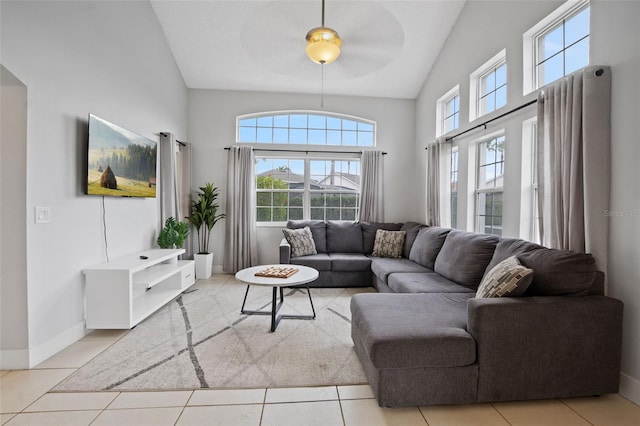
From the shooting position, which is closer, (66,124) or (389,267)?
(66,124)

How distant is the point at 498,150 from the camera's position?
3381 millimetres

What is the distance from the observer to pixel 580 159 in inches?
83.4

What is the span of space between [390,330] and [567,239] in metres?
1.51

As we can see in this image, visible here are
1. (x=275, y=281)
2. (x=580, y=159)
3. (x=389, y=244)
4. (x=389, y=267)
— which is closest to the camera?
(x=580, y=159)

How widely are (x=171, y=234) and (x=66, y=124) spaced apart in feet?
6.01

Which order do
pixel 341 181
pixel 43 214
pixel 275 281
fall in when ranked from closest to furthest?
pixel 43 214
pixel 275 281
pixel 341 181

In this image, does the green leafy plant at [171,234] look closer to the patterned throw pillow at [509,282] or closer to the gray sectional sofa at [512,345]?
the gray sectional sofa at [512,345]

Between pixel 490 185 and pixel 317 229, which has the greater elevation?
pixel 490 185

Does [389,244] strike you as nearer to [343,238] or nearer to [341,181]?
[343,238]

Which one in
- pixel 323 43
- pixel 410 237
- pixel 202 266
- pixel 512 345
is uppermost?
pixel 323 43

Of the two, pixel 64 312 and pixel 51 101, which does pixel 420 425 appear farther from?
pixel 51 101

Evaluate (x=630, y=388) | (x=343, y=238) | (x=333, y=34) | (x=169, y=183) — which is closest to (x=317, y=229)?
(x=343, y=238)

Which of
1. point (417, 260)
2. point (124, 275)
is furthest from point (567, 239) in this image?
point (124, 275)

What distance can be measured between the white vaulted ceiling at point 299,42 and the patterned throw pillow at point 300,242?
225cm
